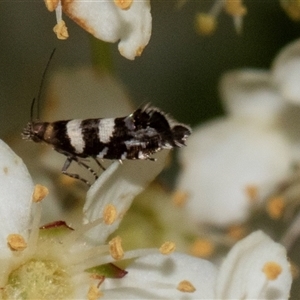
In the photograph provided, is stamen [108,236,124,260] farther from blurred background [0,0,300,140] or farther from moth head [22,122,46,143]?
blurred background [0,0,300,140]

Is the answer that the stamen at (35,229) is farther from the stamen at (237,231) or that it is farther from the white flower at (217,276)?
the stamen at (237,231)

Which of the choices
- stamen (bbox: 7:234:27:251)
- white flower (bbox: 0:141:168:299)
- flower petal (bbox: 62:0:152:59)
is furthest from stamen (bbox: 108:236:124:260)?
flower petal (bbox: 62:0:152:59)

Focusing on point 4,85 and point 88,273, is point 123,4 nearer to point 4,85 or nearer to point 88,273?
point 88,273

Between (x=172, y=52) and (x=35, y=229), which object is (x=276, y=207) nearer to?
(x=35, y=229)

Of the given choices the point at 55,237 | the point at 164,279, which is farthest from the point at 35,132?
the point at 164,279

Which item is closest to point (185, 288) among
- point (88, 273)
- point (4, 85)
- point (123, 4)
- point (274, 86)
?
point (88, 273)

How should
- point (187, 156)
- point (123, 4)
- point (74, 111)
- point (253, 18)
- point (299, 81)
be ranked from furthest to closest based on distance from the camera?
point (253, 18), point (187, 156), point (74, 111), point (299, 81), point (123, 4)

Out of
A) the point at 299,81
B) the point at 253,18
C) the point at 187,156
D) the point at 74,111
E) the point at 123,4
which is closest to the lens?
the point at 123,4
